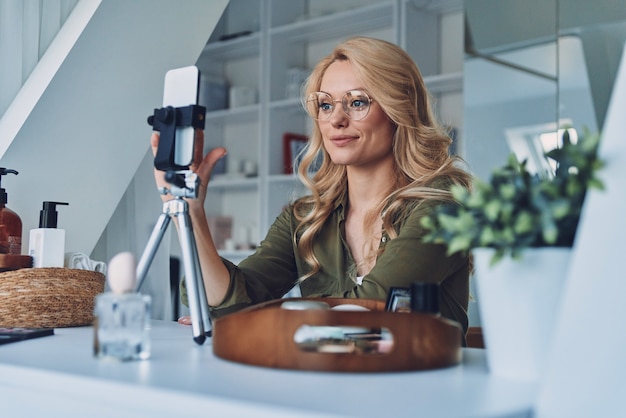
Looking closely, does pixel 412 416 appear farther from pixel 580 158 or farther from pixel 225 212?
pixel 225 212

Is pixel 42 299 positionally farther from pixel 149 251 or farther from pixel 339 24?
pixel 339 24

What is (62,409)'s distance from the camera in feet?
2.73

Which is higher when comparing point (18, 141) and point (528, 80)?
point (528, 80)

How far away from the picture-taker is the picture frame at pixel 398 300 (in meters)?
1.11

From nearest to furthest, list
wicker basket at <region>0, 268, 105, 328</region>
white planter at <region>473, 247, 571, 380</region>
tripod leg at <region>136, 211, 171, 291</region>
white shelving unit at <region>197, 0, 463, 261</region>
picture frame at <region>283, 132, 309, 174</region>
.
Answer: white planter at <region>473, 247, 571, 380</region> → tripod leg at <region>136, 211, 171, 291</region> → wicker basket at <region>0, 268, 105, 328</region> → white shelving unit at <region>197, 0, 463, 261</region> → picture frame at <region>283, 132, 309, 174</region>

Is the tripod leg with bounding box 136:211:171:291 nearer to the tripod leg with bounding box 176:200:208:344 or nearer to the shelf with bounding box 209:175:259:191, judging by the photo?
the tripod leg with bounding box 176:200:208:344

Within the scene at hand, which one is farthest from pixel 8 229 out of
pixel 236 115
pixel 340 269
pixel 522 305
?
pixel 236 115

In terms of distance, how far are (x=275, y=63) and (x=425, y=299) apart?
383cm

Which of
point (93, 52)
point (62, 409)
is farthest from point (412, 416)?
point (93, 52)

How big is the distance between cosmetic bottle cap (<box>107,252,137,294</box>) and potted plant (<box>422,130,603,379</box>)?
0.35 m

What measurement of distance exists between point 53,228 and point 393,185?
33.3 inches

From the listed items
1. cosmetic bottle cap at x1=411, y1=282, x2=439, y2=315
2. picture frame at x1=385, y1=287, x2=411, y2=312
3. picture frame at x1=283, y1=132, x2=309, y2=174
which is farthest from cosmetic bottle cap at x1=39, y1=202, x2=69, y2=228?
picture frame at x1=283, y1=132, x2=309, y2=174

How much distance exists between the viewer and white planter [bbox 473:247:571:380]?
792 millimetres

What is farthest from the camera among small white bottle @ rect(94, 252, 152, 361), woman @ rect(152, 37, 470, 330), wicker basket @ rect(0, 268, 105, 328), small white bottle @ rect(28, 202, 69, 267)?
woman @ rect(152, 37, 470, 330)
